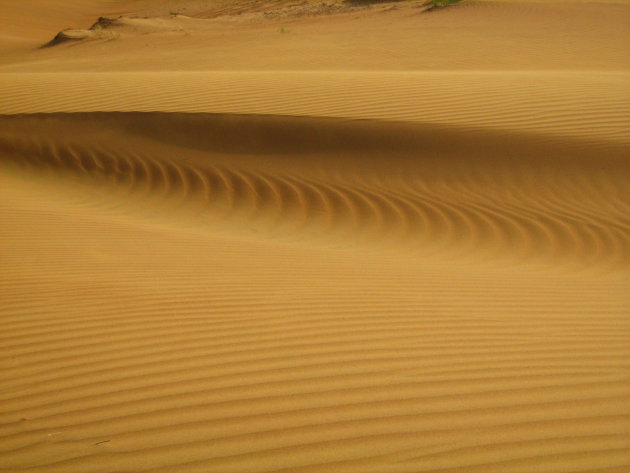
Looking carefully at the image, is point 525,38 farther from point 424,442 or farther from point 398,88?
point 424,442

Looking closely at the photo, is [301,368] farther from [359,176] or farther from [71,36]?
[71,36]

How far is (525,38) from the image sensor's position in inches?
747

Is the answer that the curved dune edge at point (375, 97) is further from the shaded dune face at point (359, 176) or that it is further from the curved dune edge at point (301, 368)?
the curved dune edge at point (301, 368)

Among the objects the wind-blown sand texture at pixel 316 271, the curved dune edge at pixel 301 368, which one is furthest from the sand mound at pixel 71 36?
the curved dune edge at pixel 301 368

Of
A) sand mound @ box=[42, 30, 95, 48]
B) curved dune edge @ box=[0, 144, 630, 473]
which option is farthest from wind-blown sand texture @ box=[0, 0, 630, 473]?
sand mound @ box=[42, 30, 95, 48]

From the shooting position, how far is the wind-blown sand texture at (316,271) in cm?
262

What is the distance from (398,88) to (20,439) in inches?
368

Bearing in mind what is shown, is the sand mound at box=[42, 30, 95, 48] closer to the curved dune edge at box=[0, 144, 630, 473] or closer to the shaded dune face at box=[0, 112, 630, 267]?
the shaded dune face at box=[0, 112, 630, 267]

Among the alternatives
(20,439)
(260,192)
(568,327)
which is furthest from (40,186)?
(568,327)

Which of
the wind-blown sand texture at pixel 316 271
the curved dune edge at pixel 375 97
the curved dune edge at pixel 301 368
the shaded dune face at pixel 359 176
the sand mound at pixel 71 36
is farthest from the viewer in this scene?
the sand mound at pixel 71 36

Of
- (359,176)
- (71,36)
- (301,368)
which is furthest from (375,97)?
(71,36)

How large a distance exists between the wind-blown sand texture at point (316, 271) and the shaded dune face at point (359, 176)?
0.12 feet

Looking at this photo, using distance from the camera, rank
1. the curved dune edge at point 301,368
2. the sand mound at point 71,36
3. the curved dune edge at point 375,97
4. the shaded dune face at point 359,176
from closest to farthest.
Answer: the curved dune edge at point 301,368 → the shaded dune face at point 359,176 → the curved dune edge at point 375,97 → the sand mound at point 71,36

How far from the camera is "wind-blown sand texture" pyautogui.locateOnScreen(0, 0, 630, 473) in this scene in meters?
2.62
